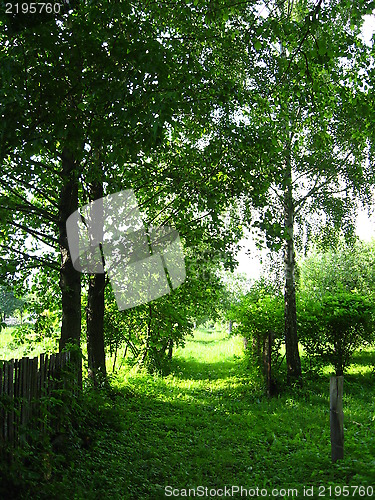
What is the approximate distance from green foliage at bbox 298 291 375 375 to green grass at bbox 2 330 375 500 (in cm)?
75

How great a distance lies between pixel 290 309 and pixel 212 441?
18.2 feet

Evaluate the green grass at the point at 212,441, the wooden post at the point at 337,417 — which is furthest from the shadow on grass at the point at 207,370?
the wooden post at the point at 337,417

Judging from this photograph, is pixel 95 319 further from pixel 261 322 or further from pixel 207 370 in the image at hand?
pixel 207 370

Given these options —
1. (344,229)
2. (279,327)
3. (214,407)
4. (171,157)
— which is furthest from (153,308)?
(344,229)

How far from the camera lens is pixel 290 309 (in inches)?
506

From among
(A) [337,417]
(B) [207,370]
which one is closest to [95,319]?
(A) [337,417]

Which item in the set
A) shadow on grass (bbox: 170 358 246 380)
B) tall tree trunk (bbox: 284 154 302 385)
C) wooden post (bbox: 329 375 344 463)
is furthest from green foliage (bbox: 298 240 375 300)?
wooden post (bbox: 329 375 344 463)

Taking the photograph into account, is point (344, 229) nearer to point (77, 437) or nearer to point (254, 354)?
point (254, 354)

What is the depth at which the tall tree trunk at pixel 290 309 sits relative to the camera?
12719 millimetres

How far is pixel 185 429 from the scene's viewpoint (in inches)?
353

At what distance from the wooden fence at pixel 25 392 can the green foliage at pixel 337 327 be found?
8.83 meters

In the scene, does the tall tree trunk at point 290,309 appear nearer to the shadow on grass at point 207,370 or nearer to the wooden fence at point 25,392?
the shadow on grass at point 207,370

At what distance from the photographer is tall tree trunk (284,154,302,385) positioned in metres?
12.7

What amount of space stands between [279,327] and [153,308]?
3.96 meters
